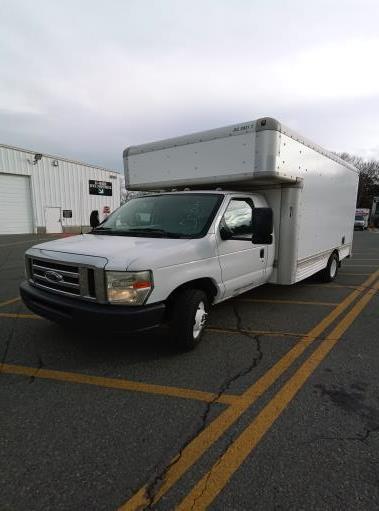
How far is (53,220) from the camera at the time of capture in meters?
23.6

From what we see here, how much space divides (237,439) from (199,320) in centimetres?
165

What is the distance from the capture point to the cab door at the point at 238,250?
4410 millimetres

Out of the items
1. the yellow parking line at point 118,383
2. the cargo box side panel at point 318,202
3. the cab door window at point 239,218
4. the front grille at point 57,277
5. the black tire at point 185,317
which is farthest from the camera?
the cargo box side panel at point 318,202

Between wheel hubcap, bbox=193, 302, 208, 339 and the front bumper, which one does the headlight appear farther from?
wheel hubcap, bbox=193, 302, 208, 339

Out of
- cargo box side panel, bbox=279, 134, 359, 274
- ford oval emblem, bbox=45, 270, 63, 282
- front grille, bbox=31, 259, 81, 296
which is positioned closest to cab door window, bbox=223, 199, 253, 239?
cargo box side panel, bbox=279, 134, 359, 274

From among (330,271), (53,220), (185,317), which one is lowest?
(330,271)

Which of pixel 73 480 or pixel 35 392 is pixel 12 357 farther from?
pixel 73 480

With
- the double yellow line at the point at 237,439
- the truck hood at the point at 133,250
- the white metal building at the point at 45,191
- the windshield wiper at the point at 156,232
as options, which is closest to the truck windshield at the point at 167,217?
the windshield wiper at the point at 156,232

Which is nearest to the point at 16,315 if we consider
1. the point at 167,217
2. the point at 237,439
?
the point at 167,217

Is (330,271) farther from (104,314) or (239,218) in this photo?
(104,314)

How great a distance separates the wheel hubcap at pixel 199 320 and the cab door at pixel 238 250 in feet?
1.68

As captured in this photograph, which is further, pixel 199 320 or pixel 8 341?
pixel 8 341

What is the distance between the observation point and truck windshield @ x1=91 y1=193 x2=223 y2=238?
4246 millimetres

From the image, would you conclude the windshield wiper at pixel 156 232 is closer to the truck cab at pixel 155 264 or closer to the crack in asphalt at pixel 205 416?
the truck cab at pixel 155 264
